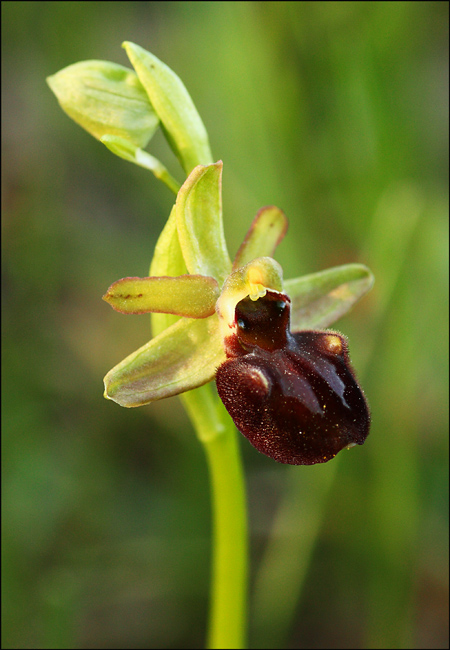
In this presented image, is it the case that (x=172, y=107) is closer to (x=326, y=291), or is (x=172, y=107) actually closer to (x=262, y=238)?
(x=262, y=238)

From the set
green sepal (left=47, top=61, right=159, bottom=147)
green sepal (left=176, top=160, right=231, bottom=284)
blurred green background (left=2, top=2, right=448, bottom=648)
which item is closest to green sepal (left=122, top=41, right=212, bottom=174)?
green sepal (left=47, top=61, right=159, bottom=147)

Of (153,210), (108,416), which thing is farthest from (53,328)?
(153,210)

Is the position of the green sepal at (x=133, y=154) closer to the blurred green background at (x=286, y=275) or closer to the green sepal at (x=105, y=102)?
the green sepal at (x=105, y=102)

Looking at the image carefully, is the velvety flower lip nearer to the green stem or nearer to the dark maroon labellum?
the dark maroon labellum

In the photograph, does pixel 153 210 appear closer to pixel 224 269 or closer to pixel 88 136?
pixel 88 136

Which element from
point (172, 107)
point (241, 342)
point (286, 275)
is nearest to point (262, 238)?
point (241, 342)

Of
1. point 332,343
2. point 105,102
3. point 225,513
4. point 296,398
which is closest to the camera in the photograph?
point 296,398

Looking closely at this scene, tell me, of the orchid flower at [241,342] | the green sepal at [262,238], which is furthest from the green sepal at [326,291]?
the green sepal at [262,238]
